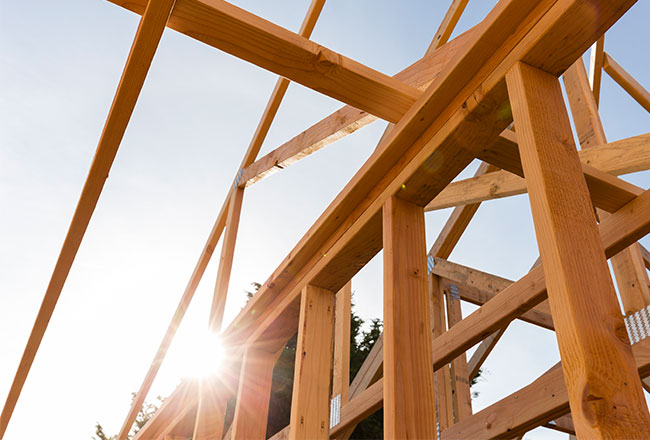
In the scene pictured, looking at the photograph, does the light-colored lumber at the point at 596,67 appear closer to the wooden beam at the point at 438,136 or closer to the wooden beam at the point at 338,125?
the wooden beam at the point at 338,125

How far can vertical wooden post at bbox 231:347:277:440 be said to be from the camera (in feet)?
7.04

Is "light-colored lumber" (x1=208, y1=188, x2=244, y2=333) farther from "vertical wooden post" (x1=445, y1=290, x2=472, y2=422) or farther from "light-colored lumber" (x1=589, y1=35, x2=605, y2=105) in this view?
"light-colored lumber" (x1=589, y1=35, x2=605, y2=105)

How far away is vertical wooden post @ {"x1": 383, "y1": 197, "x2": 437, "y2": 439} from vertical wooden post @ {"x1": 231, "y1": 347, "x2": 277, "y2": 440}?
97 centimetres

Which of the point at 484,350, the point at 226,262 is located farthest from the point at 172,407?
the point at 484,350

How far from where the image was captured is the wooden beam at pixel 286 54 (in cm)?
134

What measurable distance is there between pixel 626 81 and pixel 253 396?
5486 millimetres

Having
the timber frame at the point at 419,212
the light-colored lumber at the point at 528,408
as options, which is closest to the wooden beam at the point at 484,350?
the light-colored lumber at the point at 528,408

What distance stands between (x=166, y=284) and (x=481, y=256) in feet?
20.9

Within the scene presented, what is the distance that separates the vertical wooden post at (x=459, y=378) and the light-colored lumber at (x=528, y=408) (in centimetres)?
76

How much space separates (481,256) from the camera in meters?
8.41

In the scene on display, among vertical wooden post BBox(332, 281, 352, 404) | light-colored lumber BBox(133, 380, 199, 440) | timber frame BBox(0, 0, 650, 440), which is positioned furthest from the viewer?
vertical wooden post BBox(332, 281, 352, 404)

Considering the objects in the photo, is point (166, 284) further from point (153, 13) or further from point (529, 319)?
point (153, 13)

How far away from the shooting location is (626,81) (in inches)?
223

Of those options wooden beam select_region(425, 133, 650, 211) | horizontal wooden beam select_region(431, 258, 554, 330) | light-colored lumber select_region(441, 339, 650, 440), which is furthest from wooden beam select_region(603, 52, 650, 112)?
light-colored lumber select_region(441, 339, 650, 440)
